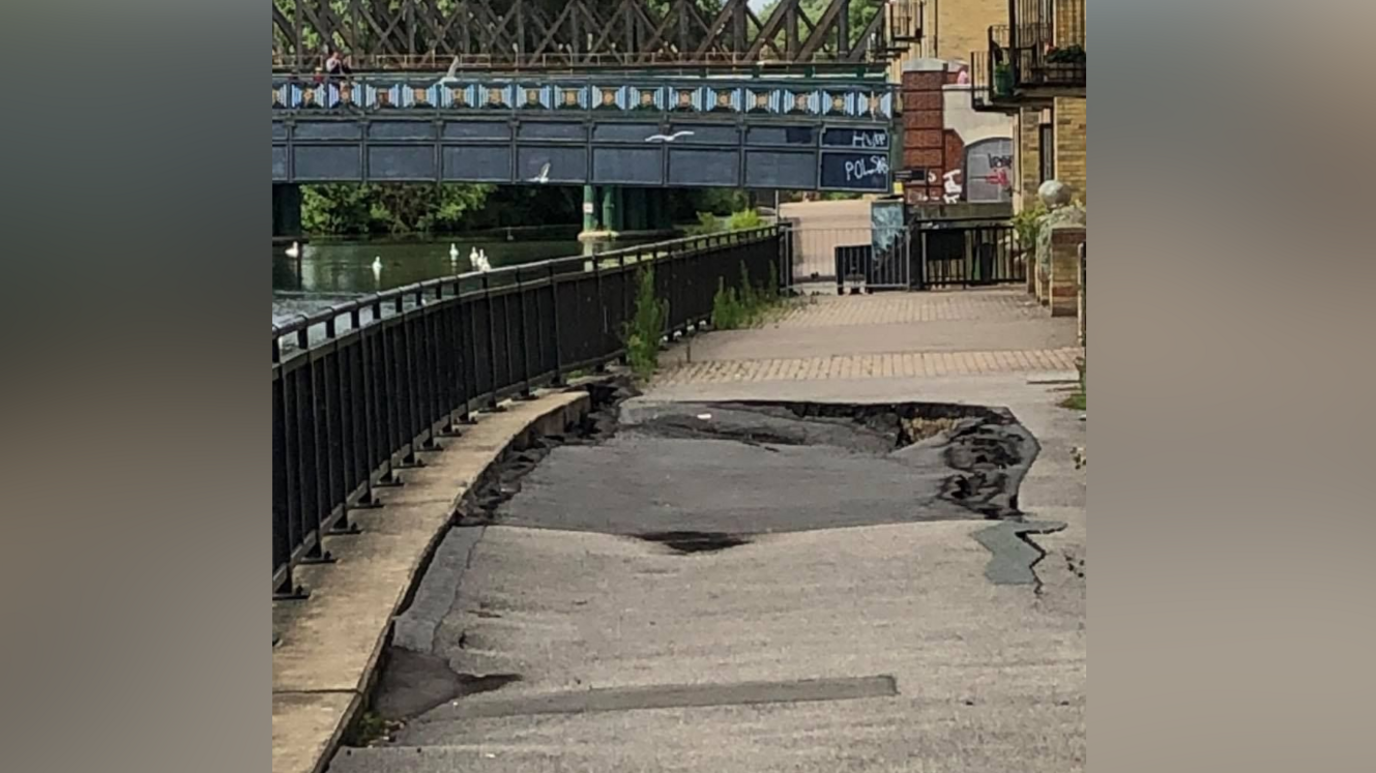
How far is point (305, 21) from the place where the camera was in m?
3.39

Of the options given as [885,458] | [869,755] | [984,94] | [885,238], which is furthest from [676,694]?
[984,94]

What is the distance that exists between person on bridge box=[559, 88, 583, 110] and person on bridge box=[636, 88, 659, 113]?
0.16m

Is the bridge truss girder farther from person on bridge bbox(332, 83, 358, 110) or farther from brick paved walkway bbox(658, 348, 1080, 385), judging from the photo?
brick paved walkway bbox(658, 348, 1080, 385)

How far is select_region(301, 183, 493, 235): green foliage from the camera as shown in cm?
342

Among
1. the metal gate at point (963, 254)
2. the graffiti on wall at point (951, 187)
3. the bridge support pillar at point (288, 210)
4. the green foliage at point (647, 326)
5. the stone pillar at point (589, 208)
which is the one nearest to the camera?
the bridge support pillar at point (288, 210)

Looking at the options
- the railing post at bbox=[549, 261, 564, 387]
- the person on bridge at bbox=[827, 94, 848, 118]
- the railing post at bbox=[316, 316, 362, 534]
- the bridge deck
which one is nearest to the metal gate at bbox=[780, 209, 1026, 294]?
the bridge deck

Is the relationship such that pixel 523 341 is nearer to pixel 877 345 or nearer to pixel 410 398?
pixel 410 398

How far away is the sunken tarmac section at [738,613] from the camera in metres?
2.88

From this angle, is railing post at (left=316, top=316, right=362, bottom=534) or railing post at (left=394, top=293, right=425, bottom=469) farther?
railing post at (left=394, top=293, right=425, bottom=469)

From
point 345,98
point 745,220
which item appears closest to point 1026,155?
point 745,220

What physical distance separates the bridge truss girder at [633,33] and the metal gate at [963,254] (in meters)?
0.64

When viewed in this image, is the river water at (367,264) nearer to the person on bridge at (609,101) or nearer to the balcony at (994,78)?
the person on bridge at (609,101)

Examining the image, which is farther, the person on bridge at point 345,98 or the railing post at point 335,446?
the railing post at point 335,446

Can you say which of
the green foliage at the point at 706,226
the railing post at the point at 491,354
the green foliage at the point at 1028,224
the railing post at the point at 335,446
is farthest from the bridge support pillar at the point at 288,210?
the green foliage at the point at 1028,224
